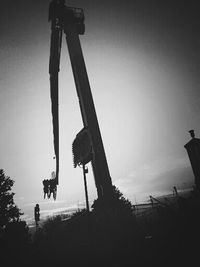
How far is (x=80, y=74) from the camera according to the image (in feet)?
27.7

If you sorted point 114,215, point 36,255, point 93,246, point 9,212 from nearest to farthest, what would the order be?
point 93,246, point 114,215, point 36,255, point 9,212

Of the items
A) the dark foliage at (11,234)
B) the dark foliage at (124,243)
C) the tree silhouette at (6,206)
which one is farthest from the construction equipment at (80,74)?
the tree silhouette at (6,206)

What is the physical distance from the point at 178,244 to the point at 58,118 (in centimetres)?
1286

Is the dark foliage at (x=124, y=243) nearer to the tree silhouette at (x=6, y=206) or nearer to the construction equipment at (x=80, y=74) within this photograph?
the construction equipment at (x=80, y=74)

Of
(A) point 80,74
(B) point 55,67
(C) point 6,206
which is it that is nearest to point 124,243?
(A) point 80,74

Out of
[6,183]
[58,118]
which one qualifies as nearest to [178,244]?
[58,118]

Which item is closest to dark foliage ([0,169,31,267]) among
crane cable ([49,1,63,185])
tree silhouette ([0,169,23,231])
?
tree silhouette ([0,169,23,231])

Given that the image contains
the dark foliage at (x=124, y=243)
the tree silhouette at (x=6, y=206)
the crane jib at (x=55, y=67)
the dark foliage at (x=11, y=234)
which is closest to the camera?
the dark foliage at (x=124, y=243)

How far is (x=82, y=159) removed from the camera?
8523mm

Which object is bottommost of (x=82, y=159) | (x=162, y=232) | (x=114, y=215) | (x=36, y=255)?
(x=36, y=255)

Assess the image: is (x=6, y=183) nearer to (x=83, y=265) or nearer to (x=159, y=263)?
(x=83, y=265)

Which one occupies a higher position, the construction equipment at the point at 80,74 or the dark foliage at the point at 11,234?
the construction equipment at the point at 80,74

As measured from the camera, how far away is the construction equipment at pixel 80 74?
24.2 ft

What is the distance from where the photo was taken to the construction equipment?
739 centimetres
